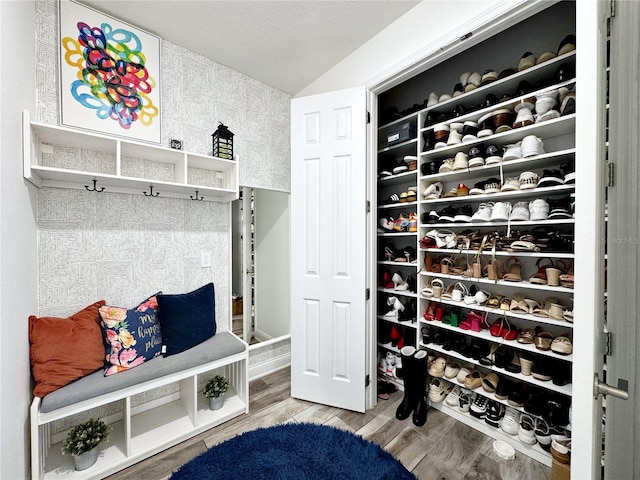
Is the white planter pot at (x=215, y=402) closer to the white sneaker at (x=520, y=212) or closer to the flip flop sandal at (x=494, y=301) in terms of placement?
the flip flop sandal at (x=494, y=301)

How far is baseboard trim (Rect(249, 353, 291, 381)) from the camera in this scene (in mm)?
2516

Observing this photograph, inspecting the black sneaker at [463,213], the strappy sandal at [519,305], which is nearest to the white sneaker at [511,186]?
the black sneaker at [463,213]

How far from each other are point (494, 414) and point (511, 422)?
0.31 feet

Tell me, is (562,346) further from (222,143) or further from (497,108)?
(222,143)

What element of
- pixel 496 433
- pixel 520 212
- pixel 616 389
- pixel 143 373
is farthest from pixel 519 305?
pixel 143 373

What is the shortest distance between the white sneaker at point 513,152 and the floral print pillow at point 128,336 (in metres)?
2.56

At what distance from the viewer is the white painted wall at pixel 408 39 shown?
1530 millimetres

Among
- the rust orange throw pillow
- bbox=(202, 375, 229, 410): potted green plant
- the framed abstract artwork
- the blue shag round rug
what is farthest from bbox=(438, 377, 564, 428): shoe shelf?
the framed abstract artwork

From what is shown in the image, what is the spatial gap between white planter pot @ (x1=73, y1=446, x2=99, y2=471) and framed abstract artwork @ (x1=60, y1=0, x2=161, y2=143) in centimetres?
191

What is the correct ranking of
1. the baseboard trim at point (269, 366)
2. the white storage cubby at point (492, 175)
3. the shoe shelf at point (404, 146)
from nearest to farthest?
the white storage cubby at point (492, 175), the shoe shelf at point (404, 146), the baseboard trim at point (269, 366)

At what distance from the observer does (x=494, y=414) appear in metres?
1.75

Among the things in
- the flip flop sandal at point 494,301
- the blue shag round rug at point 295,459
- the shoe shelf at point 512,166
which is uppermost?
the shoe shelf at point 512,166

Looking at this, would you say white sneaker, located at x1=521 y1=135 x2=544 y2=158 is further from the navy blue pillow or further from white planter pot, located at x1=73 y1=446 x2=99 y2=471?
white planter pot, located at x1=73 y1=446 x2=99 y2=471

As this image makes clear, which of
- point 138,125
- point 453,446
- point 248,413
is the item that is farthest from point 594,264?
point 138,125
